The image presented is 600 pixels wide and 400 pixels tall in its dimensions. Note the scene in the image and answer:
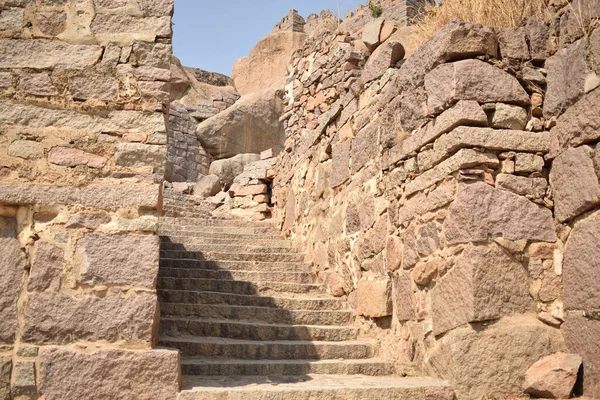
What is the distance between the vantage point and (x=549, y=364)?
332 cm

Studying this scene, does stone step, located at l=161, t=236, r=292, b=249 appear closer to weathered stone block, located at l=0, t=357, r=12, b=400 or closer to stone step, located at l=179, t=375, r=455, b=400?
stone step, located at l=179, t=375, r=455, b=400

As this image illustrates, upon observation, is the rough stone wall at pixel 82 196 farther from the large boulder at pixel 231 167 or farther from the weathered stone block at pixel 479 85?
the large boulder at pixel 231 167

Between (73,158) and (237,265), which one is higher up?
(73,158)

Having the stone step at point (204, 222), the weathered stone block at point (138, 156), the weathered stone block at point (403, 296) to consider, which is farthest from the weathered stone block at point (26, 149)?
the stone step at point (204, 222)

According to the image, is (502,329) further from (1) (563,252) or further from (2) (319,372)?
(2) (319,372)

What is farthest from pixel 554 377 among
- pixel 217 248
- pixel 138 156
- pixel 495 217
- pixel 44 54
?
pixel 217 248

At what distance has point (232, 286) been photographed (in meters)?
5.53

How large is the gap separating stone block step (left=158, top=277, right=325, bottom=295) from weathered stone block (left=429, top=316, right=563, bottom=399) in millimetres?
2450

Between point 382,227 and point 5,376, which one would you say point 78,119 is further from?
point 382,227

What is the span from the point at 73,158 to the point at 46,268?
2.07 feet

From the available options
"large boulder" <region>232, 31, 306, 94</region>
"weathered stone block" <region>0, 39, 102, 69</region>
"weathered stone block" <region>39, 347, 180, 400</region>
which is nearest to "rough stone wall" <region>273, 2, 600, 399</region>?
"weathered stone block" <region>39, 347, 180, 400</region>

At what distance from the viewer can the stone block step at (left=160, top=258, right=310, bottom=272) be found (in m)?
5.93

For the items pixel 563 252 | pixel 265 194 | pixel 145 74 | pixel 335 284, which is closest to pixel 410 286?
pixel 563 252

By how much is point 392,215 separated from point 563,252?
1.34 metres
